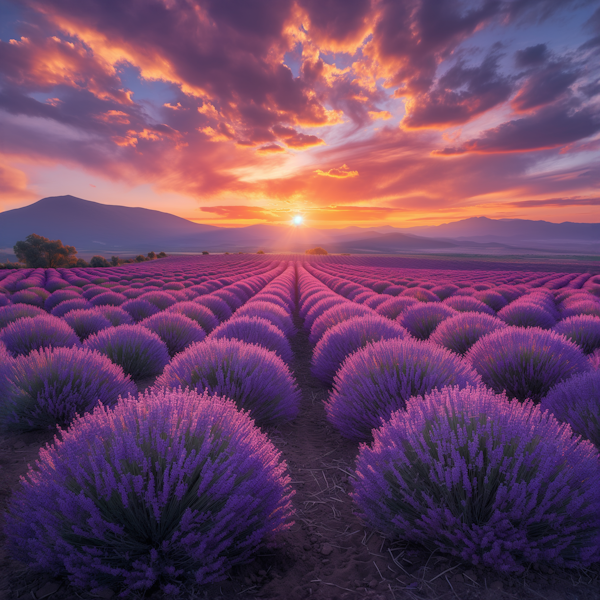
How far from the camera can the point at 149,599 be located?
130cm

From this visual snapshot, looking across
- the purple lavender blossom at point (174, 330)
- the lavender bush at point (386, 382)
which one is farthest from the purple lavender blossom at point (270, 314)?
the lavender bush at point (386, 382)

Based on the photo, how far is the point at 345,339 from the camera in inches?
170

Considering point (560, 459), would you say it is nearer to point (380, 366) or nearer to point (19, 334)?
point (380, 366)

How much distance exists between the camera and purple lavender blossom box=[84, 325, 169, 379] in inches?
173

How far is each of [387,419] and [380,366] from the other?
1.55ft

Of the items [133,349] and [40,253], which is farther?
[40,253]

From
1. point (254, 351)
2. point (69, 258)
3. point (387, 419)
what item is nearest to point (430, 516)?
point (387, 419)

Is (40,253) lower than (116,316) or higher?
higher

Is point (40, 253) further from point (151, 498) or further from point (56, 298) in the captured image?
point (151, 498)

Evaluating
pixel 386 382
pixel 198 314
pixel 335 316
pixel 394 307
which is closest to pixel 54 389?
pixel 386 382

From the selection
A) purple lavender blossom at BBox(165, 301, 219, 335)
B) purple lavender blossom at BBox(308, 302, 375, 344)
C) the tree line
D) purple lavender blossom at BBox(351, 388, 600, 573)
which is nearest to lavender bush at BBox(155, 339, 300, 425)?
purple lavender blossom at BBox(351, 388, 600, 573)

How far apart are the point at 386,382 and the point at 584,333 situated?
4.28 m

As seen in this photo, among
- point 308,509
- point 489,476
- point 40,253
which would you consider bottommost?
point 308,509

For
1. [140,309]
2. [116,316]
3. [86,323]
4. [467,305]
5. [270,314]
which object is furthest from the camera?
[140,309]
